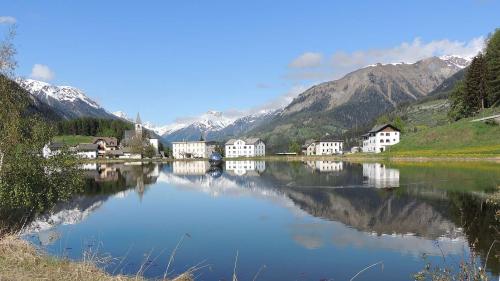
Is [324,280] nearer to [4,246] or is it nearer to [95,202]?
[4,246]

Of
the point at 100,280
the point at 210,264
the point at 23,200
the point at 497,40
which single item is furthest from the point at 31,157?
the point at 497,40

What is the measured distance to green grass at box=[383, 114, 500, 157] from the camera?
113 m

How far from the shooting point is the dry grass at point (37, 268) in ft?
48.5

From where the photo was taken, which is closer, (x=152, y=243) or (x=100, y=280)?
(x=100, y=280)

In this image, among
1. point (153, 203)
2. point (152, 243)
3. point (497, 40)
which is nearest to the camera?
point (152, 243)

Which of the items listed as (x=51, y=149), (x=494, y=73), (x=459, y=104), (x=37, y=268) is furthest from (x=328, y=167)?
(x=37, y=268)

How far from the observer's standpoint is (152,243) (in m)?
30.3

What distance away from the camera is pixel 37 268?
53.3 ft

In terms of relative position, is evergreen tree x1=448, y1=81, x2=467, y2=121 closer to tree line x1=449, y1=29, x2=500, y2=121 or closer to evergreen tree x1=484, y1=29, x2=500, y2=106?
tree line x1=449, y1=29, x2=500, y2=121

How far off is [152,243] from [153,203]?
23847mm

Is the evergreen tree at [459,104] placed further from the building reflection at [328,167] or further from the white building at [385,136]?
the building reflection at [328,167]

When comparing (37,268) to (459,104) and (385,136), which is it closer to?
(459,104)

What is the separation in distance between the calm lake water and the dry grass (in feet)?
11.3

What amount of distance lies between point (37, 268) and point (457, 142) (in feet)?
412
